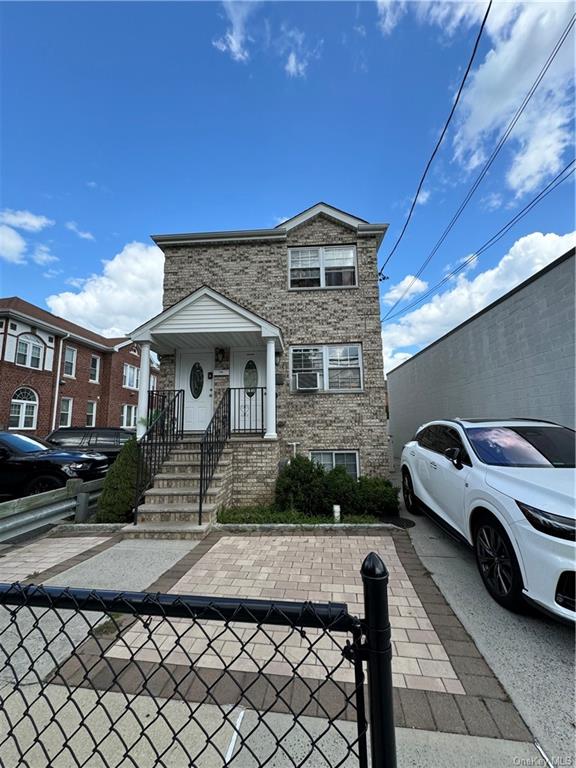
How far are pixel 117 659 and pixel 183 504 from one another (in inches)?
133

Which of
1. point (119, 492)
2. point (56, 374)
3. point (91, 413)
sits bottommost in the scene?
point (119, 492)

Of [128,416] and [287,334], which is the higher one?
[287,334]

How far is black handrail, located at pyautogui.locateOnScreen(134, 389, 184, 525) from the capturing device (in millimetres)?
5988

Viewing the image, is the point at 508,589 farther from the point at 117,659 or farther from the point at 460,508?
the point at 117,659

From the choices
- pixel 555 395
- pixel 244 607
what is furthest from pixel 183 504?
pixel 555 395

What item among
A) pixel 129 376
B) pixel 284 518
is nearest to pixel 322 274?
pixel 284 518

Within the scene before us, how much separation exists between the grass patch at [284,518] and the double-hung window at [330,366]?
Answer: 3.45 metres

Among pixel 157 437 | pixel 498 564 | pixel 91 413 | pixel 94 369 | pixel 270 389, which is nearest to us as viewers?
pixel 498 564

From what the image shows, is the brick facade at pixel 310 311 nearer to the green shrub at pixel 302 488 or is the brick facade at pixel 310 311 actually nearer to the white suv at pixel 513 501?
the green shrub at pixel 302 488

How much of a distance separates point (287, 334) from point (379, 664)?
8.39 meters

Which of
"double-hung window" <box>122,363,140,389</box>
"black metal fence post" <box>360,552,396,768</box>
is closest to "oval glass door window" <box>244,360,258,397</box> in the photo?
"black metal fence post" <box>360,552,396,768</box>

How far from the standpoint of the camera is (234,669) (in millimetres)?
2338

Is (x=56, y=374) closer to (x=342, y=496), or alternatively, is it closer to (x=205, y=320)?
(x=205, y=320)

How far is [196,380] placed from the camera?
9.03 metres
